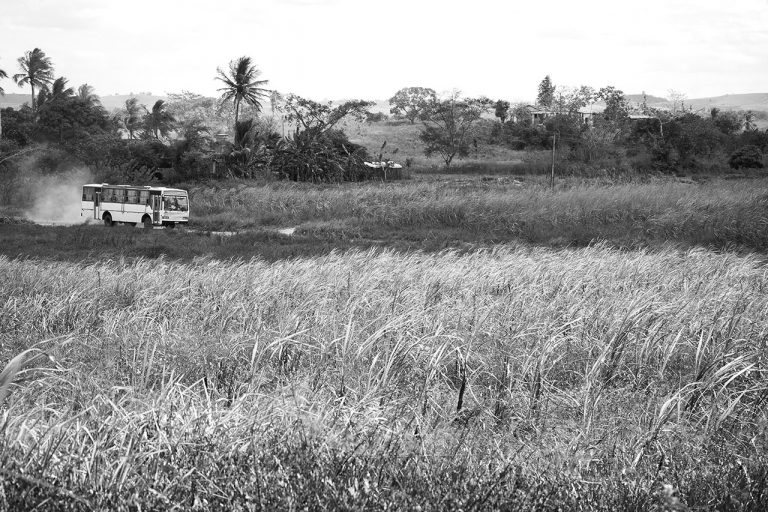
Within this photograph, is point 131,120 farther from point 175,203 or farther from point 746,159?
point 746,159

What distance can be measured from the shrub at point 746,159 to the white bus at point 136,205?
1628 inches

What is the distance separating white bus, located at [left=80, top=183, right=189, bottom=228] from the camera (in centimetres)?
3425

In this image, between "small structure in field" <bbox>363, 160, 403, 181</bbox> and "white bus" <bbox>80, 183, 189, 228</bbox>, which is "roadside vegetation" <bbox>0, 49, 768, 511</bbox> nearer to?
"white bus" <bbox>80, 183, 189, 228</bbox>

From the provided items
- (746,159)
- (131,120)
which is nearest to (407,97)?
(131,120)

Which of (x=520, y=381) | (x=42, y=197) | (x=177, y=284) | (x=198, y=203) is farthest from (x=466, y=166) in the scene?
(x=520, y=381)

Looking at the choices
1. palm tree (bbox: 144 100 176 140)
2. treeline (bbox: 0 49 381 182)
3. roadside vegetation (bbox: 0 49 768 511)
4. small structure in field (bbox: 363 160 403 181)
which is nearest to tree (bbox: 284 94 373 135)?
treeline (bbox: 0 49 381 182)

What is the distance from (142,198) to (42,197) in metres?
14.4

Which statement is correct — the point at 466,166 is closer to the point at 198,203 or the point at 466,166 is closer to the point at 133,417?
the point at 198,203

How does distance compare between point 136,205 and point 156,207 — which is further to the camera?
point 136,205

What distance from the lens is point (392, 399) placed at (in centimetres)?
581

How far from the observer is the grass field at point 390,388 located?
4.16 meters

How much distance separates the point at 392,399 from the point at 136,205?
31766mm

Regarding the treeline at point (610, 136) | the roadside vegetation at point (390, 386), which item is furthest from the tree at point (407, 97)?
the roadside vegetation at point (390, 386)

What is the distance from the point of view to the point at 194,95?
342 ft
